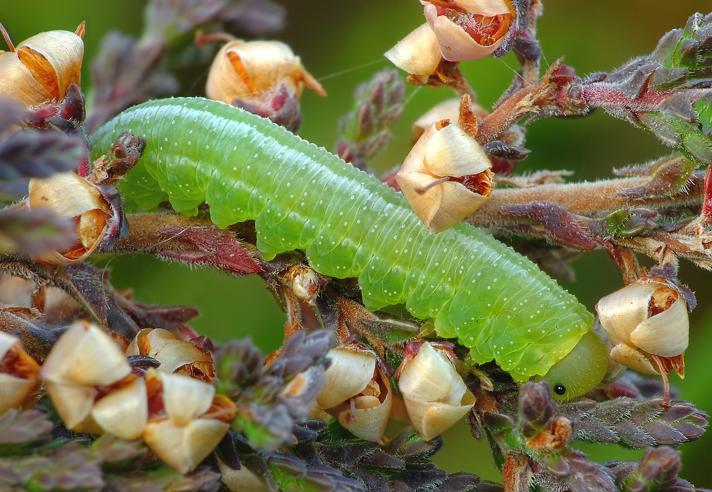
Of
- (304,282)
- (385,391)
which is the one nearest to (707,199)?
(385,391)

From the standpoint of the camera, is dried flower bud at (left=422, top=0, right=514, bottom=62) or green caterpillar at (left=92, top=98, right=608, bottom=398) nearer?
dried flower bud at (left=422, top=0, right=514, bottom=62)

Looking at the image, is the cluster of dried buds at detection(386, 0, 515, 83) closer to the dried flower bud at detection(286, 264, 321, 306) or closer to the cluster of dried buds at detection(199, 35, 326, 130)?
the cluster of dried buds at detection(199, 35, 326, 130)

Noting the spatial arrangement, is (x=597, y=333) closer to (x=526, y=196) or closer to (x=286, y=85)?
(x=526, y=196)

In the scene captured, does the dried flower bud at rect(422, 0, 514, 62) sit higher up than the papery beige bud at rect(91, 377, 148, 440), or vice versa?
the dried flower bud at rect(422, 0, 514, 62)

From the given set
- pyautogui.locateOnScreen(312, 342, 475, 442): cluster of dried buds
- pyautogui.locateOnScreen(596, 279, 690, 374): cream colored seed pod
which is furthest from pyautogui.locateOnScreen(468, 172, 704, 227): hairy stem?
pyautogui.locateOnScreen(312, 342, 475, 442): cluster of dried buds

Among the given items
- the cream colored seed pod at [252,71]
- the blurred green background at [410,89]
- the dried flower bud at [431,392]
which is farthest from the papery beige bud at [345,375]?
the blurred green background at [410,89]
